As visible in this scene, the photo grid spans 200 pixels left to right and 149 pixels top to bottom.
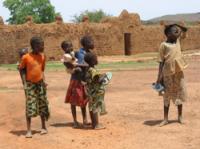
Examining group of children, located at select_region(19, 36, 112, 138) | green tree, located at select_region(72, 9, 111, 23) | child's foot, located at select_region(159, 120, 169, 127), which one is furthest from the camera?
green tree, located at select_region(72, 9, 111, 23)

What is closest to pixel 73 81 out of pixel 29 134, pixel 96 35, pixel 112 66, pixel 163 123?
pixel 29 134

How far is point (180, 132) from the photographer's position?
28.0ft

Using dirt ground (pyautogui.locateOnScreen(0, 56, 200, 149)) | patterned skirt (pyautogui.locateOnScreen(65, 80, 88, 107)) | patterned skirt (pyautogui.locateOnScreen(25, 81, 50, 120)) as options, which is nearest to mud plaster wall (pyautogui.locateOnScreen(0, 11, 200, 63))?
dirt ground (pyautogui.locateOnScreen(0, 56, 200, 149))

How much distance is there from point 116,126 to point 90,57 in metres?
1.34

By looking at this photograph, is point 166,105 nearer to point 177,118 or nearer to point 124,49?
point 177,118

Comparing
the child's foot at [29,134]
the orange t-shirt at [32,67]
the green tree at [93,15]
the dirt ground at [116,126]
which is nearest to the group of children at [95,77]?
the orange t-shirt at [32,67]

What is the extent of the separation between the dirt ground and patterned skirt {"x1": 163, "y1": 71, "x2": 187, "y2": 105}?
46 centimetres

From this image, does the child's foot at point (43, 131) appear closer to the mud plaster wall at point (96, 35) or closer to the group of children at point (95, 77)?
the group of children at point (95, 77)

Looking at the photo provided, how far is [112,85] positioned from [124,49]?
2115cm

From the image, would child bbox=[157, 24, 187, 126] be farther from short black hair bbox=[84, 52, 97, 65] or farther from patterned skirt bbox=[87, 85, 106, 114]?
short black hair bbox=[84, 52, 97, 65]

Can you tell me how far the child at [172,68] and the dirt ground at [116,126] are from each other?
1.63 feet

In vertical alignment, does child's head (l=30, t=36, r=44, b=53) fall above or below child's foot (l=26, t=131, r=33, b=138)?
above

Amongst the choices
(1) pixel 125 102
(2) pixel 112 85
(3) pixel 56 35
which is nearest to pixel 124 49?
(3) pixel 56 35

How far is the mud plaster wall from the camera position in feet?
98.4
